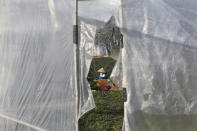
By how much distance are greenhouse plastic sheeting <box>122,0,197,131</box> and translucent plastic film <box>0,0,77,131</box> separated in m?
0.68

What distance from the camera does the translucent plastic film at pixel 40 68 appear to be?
2.77m

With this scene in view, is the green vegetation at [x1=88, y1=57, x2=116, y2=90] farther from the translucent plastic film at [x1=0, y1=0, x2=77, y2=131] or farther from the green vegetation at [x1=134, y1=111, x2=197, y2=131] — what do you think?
the green vegetation at [x1=134, y1=111, x2=197, y2=131]

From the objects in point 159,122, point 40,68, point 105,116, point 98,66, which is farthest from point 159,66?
point 98,66

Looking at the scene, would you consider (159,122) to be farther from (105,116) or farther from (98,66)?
(98,66)

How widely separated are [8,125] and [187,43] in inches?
96.3

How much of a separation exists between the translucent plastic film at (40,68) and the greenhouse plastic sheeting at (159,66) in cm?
68

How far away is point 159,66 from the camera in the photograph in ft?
8.82

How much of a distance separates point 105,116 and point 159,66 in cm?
245

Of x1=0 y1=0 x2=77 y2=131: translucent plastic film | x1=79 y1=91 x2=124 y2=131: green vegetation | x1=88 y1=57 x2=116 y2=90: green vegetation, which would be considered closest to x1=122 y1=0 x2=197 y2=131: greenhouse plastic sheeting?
x1=0 y1=0 x2=77 y2=131: translucent plastic film

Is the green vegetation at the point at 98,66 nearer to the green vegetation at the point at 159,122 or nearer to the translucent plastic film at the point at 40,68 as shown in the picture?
the translucent plastic film at the point at 40,68

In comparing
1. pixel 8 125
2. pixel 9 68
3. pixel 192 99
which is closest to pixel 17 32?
pixel 9 68

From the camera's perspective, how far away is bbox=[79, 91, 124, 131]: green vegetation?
4.36 metres

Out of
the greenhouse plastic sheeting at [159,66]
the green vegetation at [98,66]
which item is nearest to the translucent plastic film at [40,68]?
the greenhouse plastic sheeting at [159,66]

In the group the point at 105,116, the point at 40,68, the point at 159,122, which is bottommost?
the point at 105,116
